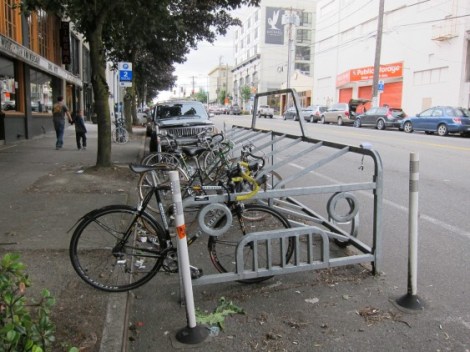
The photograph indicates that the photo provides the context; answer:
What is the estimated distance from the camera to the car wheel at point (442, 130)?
2266 cm

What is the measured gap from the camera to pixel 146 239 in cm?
411

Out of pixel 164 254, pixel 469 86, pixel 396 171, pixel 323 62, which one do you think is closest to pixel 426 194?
pixel 396 171

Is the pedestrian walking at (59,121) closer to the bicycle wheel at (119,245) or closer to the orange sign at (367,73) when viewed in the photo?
the bicycle wheel at (119,245)

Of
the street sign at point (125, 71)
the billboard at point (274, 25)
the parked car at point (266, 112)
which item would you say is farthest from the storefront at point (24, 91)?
the billboard at point (274, 25)

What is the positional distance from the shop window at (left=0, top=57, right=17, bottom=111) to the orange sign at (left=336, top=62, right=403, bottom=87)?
98.1ft

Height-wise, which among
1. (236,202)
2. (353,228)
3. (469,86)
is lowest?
(353,228)

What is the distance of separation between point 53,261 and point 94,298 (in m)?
1.02

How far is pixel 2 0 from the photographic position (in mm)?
13422

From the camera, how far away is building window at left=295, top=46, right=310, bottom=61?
88.0m

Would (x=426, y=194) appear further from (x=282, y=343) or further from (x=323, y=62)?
(x=323, y=62)

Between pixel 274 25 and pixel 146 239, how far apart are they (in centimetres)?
9241

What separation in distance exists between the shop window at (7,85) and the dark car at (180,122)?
4.62 m

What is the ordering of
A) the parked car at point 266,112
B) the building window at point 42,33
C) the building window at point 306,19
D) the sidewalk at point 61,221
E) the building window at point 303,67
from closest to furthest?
the sidewalk at point 61,221
the building window at point 42,33
the parked car at point 266,112
the building window at point 303,67
the building window at point 306,19

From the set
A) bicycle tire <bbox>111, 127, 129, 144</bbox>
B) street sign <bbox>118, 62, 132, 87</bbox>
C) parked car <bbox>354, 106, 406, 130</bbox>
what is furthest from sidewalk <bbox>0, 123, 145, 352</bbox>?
parked car <bbox>354, 106, 406, 130</bbox>
